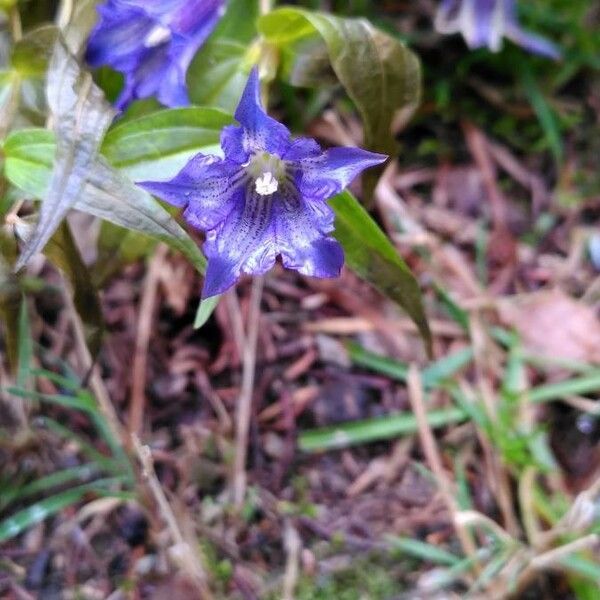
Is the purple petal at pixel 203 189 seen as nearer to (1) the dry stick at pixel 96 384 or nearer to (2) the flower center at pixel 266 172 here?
(2) the flower center at pixel 266 172

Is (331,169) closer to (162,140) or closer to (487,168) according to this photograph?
(162,140)

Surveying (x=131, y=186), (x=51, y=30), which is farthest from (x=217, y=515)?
(x=51, y=30)

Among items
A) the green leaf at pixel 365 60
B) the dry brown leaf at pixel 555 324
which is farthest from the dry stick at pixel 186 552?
the dry brown leaf at pixel 555 324

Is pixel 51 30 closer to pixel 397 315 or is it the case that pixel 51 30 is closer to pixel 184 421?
pixel 184 421

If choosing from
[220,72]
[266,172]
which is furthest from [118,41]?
[266,172]

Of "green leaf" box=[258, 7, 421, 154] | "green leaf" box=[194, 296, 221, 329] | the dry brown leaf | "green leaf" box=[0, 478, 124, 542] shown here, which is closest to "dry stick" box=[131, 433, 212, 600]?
"green leaf" box=[0, 478, 124, 542]

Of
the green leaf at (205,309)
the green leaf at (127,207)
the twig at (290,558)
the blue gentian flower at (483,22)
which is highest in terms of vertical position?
the blue gentian flower at (483,22)
